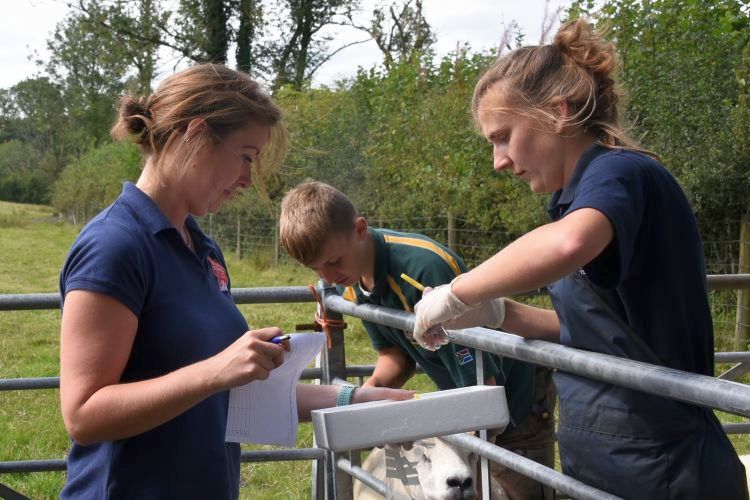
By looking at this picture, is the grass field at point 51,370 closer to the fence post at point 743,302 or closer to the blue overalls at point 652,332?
the fence post at point 743,302

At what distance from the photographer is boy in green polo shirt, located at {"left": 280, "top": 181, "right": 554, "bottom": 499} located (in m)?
2.93

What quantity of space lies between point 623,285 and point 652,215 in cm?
14

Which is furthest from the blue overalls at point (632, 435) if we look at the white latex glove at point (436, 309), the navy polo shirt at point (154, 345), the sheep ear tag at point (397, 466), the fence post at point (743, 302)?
the fence post at point (743, 302)

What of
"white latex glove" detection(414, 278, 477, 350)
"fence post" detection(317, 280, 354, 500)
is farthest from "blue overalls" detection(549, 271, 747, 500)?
"fence post" detection(317, 280, 354, 500)

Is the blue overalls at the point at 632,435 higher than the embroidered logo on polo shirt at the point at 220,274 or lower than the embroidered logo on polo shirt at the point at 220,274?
lower

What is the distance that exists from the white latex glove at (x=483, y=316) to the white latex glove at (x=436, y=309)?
15 centimetres

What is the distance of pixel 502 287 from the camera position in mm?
1713

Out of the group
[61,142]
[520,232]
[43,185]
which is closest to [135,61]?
[520,232]

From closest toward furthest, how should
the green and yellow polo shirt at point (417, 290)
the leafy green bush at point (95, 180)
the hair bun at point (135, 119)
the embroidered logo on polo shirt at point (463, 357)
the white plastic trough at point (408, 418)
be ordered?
the white plastic trough at point (408, 418)
the hair bun at point (135, 119)
the embroidered logo on polo shirt at point (463, 357)
the green and yellow polo shirt at point (417, 290)
the leafy green bush at point (95, 180)

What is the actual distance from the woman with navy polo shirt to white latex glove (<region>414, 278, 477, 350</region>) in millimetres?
343

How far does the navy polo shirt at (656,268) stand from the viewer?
1728 millimetres

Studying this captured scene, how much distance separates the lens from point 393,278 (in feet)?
9.67

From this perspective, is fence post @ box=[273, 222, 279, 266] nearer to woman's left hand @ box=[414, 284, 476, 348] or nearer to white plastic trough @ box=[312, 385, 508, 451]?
woman's left hand @ box=[414, 284, 476, 348]

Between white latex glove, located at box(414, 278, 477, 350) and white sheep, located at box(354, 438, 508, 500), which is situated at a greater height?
white latex glove, located at box(414, 278, 477, 350)
